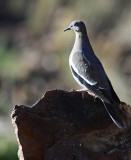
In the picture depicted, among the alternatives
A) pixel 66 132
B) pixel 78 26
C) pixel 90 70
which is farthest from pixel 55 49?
pixel 66 132

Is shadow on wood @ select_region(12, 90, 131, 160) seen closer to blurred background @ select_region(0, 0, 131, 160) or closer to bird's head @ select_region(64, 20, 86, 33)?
bird's head @ select_region(64, 20, 86, 33)

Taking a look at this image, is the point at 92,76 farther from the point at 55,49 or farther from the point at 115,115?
the point at 55,49

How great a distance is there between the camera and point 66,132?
4.85m

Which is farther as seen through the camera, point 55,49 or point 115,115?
point 55,49

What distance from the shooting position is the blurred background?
13.3m

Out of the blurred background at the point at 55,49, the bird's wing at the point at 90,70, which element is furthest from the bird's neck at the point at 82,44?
the blurred background at the point at 55,49

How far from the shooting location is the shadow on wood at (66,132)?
4.73 metres

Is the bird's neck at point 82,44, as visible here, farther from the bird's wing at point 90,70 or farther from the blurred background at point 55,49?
the blurred background at point 55,49

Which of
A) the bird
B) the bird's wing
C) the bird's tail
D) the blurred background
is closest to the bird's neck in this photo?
the bird

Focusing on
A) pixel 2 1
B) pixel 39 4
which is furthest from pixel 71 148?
pixel 2 1

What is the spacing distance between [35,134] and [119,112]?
3.44 feet

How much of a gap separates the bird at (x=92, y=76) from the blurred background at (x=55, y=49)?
15.8 ft

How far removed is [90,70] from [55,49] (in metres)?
9.58

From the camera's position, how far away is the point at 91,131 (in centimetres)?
494
